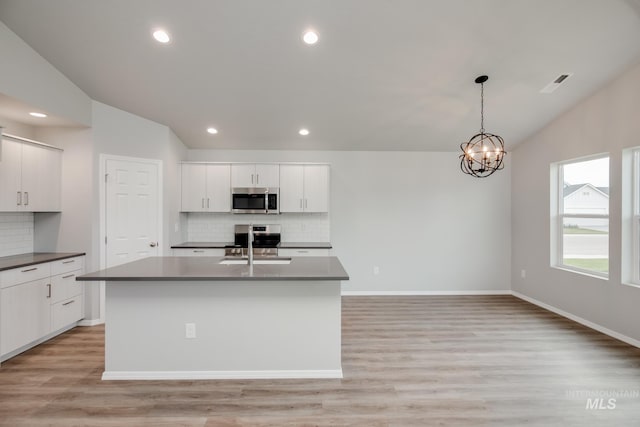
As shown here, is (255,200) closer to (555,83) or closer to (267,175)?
(267,175)

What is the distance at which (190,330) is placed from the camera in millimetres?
2703

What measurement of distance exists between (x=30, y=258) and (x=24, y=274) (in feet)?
1.28

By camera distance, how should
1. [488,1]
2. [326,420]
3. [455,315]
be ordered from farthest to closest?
[455,315] < [488,1] < [326,420]

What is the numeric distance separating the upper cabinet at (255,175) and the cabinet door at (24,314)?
106 inches

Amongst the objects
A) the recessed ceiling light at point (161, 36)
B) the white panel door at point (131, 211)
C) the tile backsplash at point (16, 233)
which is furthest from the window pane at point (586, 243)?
the tile backsplash at point (16, 233)

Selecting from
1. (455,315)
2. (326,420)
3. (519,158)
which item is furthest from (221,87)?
(519,158)

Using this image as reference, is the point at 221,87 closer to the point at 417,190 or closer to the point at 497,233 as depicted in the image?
the point at 417,190

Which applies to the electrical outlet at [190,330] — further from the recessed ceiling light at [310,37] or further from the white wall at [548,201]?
the white wall at [548,201]

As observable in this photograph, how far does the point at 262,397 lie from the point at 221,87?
330 cm

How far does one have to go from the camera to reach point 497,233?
18.2 feet

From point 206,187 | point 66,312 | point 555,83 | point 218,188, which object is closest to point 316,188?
point 218,188

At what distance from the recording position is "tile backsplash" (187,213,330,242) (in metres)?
5.41

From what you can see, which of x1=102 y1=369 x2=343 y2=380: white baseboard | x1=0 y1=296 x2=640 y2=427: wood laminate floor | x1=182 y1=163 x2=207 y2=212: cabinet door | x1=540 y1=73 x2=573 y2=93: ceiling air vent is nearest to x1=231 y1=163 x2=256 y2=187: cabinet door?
x1=182 y1=163 x2=207 y2=212: cabinet door

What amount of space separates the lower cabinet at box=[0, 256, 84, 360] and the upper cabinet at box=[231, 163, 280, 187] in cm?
232
